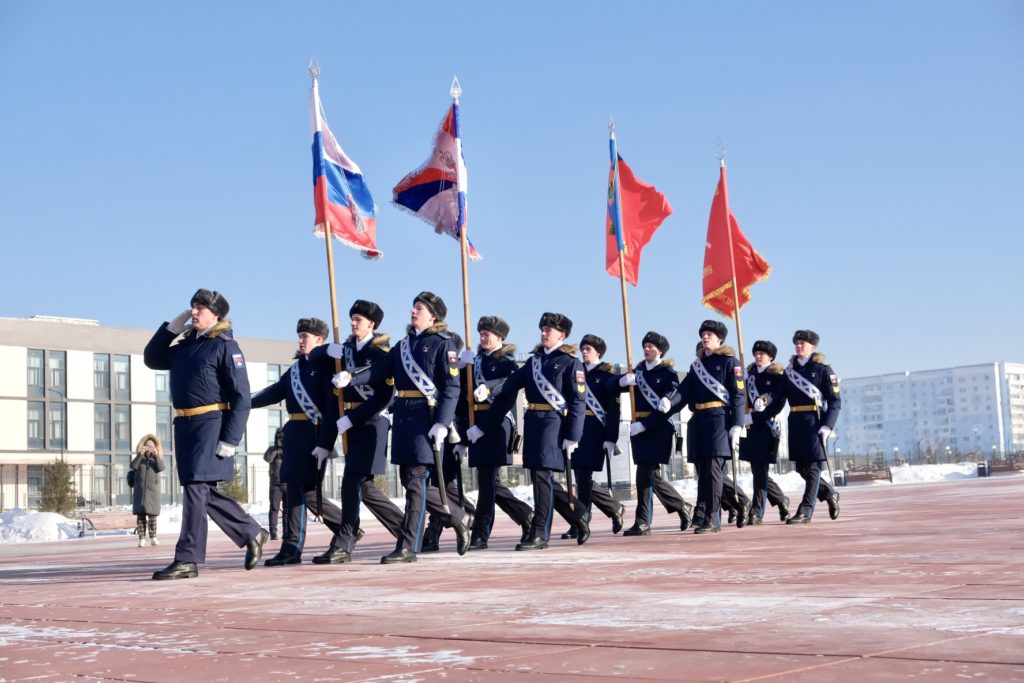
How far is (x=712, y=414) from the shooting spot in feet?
40.8

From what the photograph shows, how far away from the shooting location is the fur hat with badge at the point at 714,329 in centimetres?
1303

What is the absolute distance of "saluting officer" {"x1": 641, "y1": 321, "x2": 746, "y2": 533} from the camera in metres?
12.3

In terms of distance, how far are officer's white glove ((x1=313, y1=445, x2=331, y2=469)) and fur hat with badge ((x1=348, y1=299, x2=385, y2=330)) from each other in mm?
1081

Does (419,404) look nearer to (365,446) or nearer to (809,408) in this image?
(365,446)

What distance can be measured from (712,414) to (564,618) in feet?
24.0

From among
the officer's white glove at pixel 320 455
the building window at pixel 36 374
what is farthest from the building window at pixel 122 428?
the officer's white glove at pixel 320 455

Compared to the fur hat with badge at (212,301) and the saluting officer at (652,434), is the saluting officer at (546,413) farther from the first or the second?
the fur hat with badge at (212,301)

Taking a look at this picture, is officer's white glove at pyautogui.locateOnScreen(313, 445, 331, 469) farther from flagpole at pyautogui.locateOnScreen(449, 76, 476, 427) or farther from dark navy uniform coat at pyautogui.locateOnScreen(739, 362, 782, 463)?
dark navy uniform coat at pyautogui.locateOnScreen(739, 362, 782, 463)

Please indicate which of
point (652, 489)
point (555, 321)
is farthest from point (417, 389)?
point (652, 489)

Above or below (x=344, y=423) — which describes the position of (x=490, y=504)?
below

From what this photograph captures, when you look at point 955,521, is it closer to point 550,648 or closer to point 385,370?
point 385,370

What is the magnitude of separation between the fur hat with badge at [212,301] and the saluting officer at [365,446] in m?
1.16

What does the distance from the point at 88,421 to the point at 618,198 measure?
52.5m

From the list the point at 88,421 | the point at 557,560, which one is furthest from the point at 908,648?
the point at 88,421
